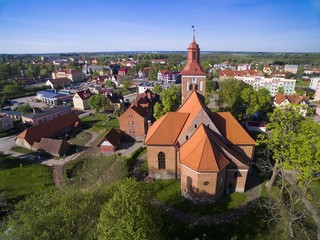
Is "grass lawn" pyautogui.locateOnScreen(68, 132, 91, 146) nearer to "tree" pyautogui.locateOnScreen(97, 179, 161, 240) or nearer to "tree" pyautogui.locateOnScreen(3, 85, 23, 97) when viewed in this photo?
"tree" pyautogui.locateOnScreen(97, 179, 161, 240)

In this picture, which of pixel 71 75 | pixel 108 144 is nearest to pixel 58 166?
pixel 108 144

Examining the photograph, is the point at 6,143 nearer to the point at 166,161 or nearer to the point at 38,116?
the point at 38,116

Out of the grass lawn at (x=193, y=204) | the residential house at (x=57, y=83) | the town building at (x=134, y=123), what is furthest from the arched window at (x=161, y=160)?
the residential house at (x=57, y=83)

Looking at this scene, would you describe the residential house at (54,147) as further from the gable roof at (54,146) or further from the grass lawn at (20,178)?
the grass lawn at (20,178)

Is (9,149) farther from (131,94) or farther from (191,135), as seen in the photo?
(131,94)

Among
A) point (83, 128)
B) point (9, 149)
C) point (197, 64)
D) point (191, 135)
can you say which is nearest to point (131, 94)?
point (83, 128)

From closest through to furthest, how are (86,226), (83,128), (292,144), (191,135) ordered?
(86,226), (292,144), (191,135), (83,128)
